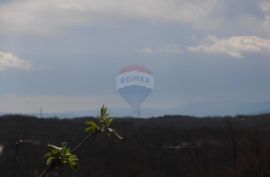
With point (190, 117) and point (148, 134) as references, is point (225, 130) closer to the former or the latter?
point (148, 134)

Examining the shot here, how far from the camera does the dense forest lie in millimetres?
80812

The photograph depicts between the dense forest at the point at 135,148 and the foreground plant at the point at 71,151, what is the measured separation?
58.0 m

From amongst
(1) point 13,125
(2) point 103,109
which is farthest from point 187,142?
(2) point 103,109

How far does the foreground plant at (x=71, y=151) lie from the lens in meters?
4.43

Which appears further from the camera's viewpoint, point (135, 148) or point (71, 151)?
point (135, 148)

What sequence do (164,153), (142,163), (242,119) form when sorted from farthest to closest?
1. (242,119)
2. (164,153)
3. (142,163)

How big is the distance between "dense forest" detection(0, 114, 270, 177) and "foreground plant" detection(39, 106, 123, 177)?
57982 millimetres

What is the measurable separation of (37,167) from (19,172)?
9.87ft

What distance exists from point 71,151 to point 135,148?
308 ft

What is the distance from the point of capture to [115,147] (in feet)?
318

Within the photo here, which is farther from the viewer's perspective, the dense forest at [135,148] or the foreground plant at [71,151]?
the dense forest at [135,148]

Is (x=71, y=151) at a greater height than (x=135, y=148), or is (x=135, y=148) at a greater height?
(x=135, y=148)

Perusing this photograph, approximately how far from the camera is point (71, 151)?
4531 millimetres

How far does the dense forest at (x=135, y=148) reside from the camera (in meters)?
80.8
